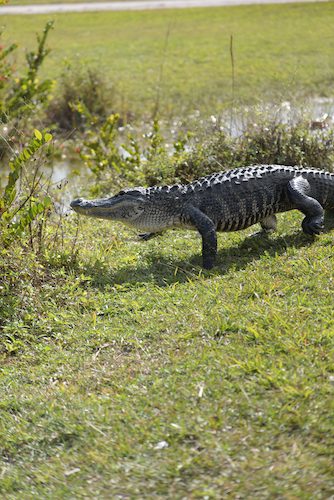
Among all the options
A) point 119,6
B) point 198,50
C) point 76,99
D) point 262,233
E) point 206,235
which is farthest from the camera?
point 119,6

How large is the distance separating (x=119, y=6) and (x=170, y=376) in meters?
19.3

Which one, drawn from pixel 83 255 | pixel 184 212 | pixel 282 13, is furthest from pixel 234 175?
pixel 282 13

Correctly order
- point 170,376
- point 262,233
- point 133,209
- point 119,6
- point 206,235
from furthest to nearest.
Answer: point 119,6
point 262,233
point 133,209
point 206,235
point 170,376

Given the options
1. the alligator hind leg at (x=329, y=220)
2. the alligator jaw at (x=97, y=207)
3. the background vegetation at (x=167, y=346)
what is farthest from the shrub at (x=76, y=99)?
the alligator hind leg at (x=329, y=220)

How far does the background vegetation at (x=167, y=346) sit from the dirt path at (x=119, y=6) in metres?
12.8

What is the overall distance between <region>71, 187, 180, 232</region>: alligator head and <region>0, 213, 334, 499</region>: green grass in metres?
0.34

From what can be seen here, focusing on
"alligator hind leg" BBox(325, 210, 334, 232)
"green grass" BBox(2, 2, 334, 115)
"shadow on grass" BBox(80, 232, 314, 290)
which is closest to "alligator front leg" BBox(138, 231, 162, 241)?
"shadow on grass" BBox(80, 232, 314, 290)

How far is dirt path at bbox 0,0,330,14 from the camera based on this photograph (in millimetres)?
21594

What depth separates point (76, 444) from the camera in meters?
4.41

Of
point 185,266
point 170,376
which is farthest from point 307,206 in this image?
point 170,376

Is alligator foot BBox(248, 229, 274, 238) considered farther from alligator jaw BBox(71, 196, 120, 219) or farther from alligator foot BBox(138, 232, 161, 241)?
alligator jaw BBox(71, 196, 120, 219)

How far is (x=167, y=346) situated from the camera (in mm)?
5289

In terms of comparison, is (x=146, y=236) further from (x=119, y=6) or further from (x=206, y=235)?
(x=119, y=6)

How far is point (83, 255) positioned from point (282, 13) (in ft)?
46.1
